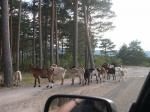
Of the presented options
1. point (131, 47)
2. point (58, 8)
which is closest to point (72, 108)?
point (58, 8)

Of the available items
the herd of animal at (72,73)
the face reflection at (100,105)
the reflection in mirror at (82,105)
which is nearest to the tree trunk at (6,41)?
the herd of animal at (72,73)

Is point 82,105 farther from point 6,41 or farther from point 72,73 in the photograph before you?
point 72,73

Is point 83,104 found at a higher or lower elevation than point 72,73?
higher

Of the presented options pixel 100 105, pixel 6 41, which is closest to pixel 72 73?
pixel 6 41

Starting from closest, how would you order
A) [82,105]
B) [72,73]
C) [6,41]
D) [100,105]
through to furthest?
[100,105]
[82,105]
[6,41]
[72,73]

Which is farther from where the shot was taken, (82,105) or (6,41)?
(6,41)

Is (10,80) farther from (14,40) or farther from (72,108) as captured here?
(14,40)

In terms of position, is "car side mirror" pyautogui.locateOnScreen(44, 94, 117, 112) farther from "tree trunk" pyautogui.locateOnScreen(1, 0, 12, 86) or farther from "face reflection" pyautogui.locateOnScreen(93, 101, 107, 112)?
"tree trunk" pyautogui.locateOnScreen(1, 0, 12, 86)

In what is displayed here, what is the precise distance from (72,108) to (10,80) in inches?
773

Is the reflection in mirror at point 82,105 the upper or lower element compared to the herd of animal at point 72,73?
upper

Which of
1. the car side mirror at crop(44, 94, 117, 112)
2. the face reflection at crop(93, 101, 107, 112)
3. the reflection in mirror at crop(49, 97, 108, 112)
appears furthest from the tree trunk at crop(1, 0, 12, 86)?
the face reflection at crop(93, 101, 107, 112)

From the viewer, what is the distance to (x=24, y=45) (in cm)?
5988

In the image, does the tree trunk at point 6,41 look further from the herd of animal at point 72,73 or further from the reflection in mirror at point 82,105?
the reflection in mirror at point 82,105

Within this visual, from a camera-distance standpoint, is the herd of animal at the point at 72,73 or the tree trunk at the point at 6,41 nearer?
the tree trunk at the point at 6,41
